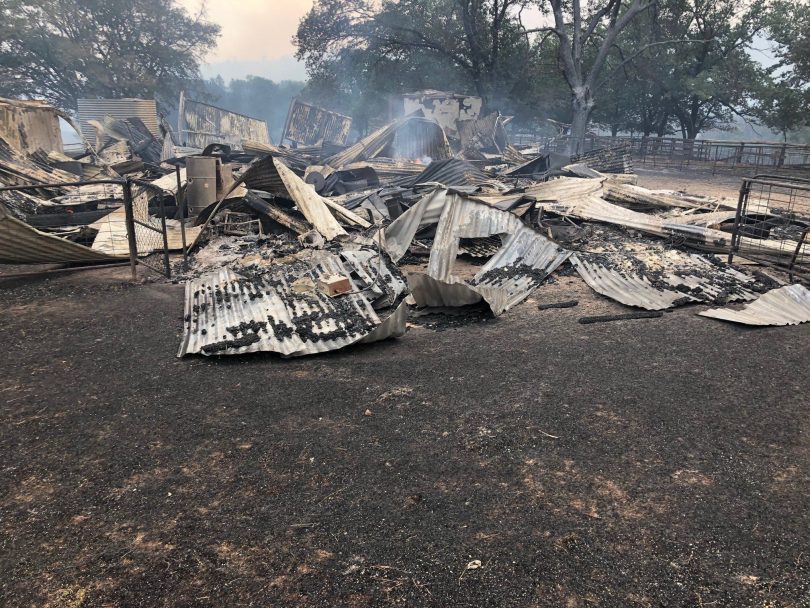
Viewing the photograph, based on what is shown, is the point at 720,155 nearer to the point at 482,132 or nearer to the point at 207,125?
the point at 482,132

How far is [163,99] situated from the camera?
37062 millimetres

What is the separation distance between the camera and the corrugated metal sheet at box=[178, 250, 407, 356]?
4.72m

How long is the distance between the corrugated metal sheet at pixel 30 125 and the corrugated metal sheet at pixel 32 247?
818cm

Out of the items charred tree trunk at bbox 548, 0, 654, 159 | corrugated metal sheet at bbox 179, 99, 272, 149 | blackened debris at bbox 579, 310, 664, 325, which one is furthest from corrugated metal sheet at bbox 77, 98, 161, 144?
blackened debris at bbox 579, 310, 664, 325

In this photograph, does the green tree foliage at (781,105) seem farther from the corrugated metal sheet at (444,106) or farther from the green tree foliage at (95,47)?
the green tree foliage at (95,47)

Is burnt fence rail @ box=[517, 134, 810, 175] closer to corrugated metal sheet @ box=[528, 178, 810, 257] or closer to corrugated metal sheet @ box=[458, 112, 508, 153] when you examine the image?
corrugated metal sheet @ box=[458, 112, 508, 153]

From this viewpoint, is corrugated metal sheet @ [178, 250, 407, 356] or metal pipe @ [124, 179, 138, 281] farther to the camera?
metal pipe @ [124, 179, 138, 281]

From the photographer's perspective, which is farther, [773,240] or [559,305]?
[773,240]

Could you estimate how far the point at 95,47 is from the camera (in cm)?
3219

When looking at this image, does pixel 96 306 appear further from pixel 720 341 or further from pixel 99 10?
pixel 99 10

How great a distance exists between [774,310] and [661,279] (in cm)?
137

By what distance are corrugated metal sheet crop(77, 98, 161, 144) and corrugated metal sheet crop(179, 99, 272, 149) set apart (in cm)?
244

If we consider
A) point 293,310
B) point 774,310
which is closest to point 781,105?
point 774,310

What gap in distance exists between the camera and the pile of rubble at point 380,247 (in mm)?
5320
